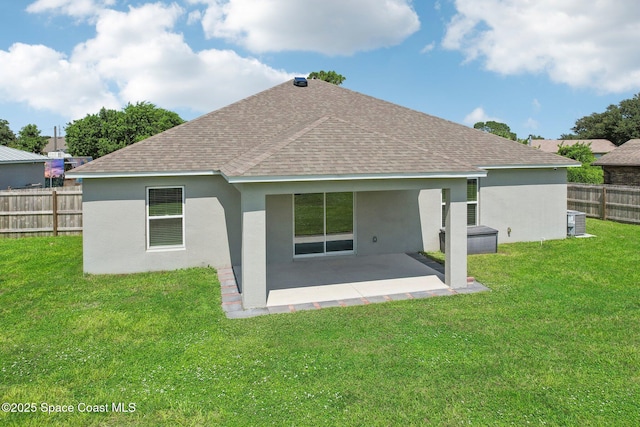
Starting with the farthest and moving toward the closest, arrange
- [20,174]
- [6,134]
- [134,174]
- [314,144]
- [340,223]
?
1. [6,134]
2. [20,174]
3. [340,223]
4. [134,174]
5. [314,144]

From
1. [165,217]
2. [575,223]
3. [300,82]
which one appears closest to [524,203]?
[575,223]

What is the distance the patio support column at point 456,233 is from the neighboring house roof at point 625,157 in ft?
69.7

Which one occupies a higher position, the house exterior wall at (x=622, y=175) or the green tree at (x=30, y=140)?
the green tree at (x=30, y=140)

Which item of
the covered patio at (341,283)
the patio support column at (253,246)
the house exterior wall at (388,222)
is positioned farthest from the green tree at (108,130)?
the patio support column at (253,246)

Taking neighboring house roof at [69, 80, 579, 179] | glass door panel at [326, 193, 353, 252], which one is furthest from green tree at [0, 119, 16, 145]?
glass door panel at [326, 193, 353, 252]

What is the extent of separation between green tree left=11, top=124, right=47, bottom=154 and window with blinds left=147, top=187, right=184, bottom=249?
56252 millimetres

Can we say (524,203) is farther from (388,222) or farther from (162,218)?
(162,218)

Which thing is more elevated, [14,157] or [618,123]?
[618,123]

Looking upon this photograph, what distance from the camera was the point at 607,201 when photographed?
1881 centimetres

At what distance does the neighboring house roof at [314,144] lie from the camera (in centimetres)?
849

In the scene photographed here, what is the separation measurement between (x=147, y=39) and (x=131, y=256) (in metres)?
8.45

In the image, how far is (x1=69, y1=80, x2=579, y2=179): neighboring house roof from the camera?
849 cm

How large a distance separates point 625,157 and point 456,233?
22.5 m

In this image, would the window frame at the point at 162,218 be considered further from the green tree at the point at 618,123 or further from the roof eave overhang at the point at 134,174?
the green tree at the point at 618,123
